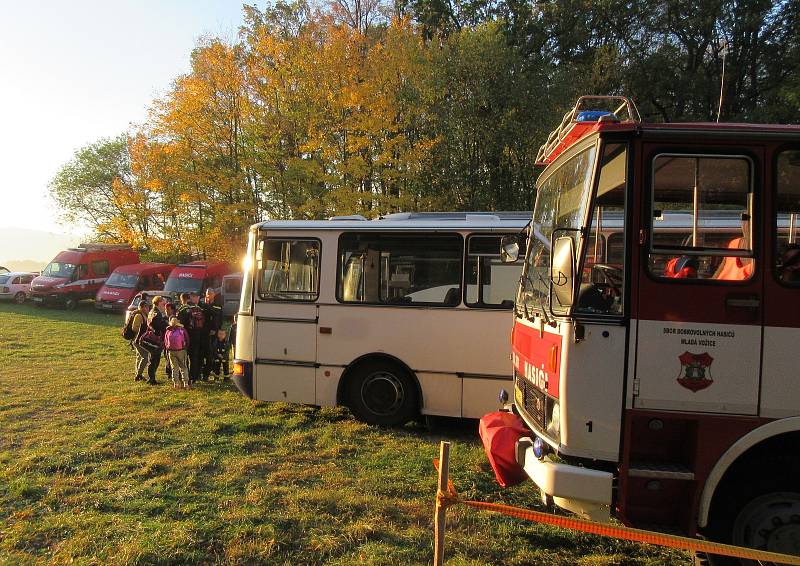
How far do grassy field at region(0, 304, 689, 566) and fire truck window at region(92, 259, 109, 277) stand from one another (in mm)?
21175

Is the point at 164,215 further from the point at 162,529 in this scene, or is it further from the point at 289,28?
the point at 162,529

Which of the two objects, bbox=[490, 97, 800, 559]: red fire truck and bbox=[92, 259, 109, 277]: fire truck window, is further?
bbox=[92, 259, 109, 277]: fire truck window

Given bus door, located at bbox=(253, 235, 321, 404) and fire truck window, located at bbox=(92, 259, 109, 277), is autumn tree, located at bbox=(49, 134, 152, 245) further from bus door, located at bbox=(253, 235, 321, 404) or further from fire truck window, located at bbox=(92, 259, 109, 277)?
bus door, located at bbox=(253, 235, 321, 404)

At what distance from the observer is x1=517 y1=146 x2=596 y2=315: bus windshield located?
390 cm

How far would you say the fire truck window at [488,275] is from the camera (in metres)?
7.43

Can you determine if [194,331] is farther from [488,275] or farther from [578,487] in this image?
[578,487]

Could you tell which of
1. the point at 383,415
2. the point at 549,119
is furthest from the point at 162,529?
the point at 549,119

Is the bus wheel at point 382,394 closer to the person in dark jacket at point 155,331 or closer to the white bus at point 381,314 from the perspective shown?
the white bus at point 381,314

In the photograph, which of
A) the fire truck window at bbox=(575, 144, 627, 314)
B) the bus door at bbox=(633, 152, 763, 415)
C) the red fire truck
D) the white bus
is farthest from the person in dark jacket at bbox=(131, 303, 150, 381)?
the bus door at bbox=(633, 152, 763, 415)

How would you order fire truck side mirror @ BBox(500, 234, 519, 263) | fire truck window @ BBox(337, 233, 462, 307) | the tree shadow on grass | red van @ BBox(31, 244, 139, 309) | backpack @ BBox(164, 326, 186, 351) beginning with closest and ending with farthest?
fire truck side mirror @ BBox(500, 234, 519, 263), fire truck window @ BBox(337, 233, 462, 307), backpack @ BBox(164, 326, 186, 351), the tree shadow on grass, red van @ BBox(31, 244, 139, 309)

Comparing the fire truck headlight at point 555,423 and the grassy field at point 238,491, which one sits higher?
the fire truck headlight at point 555,423

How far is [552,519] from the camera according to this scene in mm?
3475

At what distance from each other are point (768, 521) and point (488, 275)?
4.47m

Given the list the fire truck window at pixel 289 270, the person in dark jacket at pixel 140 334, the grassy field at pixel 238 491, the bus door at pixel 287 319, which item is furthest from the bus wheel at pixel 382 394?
the person in dark jacket at pixel 140 334
